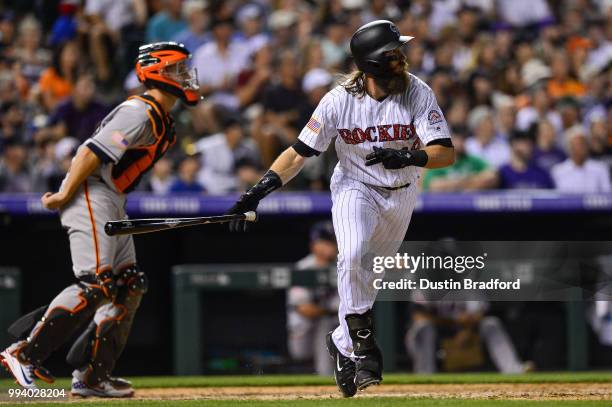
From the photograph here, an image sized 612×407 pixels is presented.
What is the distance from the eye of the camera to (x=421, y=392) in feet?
21.0

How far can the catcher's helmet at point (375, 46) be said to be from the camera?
5.54 meters

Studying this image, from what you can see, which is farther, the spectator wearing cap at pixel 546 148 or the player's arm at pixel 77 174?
the spectator wearing cap at pixel 546 148

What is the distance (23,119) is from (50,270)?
5.61ft

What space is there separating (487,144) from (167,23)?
3518 mm

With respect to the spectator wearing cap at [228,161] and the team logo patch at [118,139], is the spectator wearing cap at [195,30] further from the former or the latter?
the team logo patch at [118,139]

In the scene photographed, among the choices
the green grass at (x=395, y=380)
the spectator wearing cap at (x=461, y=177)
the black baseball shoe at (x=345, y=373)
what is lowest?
the green grass at (x=395, y=380)

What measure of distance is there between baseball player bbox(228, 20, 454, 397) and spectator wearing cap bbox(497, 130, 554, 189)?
161 inches

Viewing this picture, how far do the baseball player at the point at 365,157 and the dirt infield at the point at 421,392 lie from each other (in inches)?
18.3

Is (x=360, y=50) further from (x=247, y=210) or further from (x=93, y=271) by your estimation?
(x=93, y=271)

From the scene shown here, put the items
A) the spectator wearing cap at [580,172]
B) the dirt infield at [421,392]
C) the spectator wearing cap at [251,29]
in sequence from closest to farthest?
the dirt infield at [421,392] → the spectator wearing cap at [580,172] → the spectator wearing cap at [251,29]

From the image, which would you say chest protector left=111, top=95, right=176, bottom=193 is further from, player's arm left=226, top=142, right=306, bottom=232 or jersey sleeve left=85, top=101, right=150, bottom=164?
player's arm left=226, top=142, right=306, bottom=232

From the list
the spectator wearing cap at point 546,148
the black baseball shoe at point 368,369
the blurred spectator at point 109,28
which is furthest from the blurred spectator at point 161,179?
the black baseball shoe at point 368,369

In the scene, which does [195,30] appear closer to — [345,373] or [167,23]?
[167,23]

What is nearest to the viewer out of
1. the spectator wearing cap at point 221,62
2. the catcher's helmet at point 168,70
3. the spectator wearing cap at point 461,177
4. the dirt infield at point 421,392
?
the dirt infield at point 421,392
